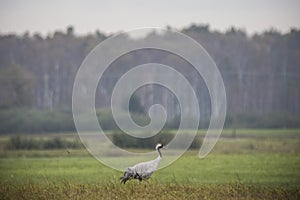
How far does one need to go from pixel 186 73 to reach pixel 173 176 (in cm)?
4238

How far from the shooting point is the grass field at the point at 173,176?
16625 millimetres

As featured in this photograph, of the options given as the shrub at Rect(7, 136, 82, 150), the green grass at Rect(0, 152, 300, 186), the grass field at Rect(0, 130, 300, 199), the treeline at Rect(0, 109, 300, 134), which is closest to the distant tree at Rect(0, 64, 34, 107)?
the treeline at Rect(0, 109, 300, 134)

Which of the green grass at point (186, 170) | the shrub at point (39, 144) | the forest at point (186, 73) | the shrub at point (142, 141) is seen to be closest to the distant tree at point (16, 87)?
the forest at point (186, 73)

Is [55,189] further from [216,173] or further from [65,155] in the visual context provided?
[65,155]

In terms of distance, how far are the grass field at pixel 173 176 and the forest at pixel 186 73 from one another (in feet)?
66.0

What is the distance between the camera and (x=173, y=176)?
67.9 feet

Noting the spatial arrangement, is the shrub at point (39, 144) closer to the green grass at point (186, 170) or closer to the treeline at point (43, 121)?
the green grass at point (186, 170)

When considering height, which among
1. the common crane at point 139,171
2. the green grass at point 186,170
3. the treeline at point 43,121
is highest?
the treeline at point 43,121

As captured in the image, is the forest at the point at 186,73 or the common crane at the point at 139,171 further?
the forest at the point at 186,73

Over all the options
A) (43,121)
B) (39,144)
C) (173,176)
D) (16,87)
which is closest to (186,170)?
(173,176)

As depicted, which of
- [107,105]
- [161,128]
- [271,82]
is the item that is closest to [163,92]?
[107,105]

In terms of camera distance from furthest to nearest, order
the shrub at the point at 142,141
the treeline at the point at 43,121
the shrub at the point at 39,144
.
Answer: the treeline at the point at 43,121 < the shrub at the point at 39,144 < the shrub at the point at 142,141

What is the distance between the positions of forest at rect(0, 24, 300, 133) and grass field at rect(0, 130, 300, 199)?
20.1 metres

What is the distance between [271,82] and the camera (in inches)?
2655
